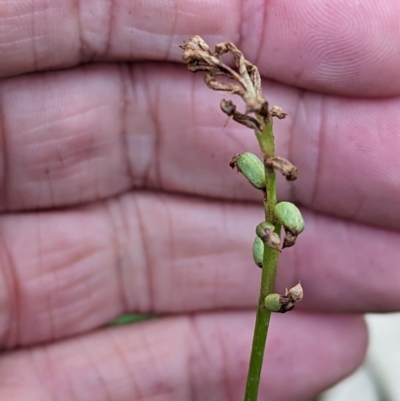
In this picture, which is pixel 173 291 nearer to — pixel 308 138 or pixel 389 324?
pixel 308 138

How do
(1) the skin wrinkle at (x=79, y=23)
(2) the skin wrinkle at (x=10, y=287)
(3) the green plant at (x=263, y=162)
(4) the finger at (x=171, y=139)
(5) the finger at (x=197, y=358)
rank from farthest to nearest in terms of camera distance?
(5) the finger at (x=197, y=358) < (2) the skin wrinkle at (x=10, y=287) < (4) the finger at (x=171, y=139) < (1) the skin wrinkle at (x=79, y=23) < (3) the green plant at (x=263, y=162)

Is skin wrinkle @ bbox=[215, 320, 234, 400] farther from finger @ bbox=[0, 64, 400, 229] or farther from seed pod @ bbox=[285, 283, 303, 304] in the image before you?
seed pod @ bbox=[285, 283, 303, 304]

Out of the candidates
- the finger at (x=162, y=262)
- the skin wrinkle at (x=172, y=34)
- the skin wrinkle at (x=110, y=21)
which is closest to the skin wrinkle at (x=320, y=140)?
the finger at (x=162, y=262)

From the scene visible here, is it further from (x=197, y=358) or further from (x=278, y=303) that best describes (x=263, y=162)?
(x=197, y=358)

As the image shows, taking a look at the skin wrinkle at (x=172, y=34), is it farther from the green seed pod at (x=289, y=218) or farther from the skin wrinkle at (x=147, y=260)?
the green seed pod at (x=289, y=218)

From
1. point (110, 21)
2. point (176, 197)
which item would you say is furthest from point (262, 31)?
point (176, 197)

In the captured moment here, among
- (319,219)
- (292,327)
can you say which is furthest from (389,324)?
(319,219)
